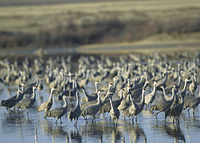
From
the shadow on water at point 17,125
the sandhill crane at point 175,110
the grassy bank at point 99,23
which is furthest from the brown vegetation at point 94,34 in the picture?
the sandhill crane at point 175,110

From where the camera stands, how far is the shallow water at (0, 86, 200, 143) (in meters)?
16.1

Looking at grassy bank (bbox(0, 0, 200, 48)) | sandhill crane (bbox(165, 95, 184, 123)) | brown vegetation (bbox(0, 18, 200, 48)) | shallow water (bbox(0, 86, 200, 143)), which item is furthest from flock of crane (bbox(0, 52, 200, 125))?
grassy bank (bbox(0, 0, 200, 48))

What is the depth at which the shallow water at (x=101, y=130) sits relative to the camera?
16109 millimetres

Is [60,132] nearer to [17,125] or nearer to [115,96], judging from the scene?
[17,125]

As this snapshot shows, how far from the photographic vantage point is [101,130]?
683 inches

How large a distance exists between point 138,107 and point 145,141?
277cm

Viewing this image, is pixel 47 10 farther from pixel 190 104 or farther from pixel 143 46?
pixel 190 104

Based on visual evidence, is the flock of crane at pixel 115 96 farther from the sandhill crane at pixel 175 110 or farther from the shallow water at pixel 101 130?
the shallow water at pixel 101 130

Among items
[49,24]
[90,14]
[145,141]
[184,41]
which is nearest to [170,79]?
[145,141]

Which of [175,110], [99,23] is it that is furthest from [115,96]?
[99,23]

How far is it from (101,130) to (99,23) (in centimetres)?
5459

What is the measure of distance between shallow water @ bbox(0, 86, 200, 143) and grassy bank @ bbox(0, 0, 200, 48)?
41.4 meters

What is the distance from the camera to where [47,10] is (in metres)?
92.2

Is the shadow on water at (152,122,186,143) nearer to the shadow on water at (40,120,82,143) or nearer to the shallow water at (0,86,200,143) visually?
the shallow water at (0,86,200,143)
